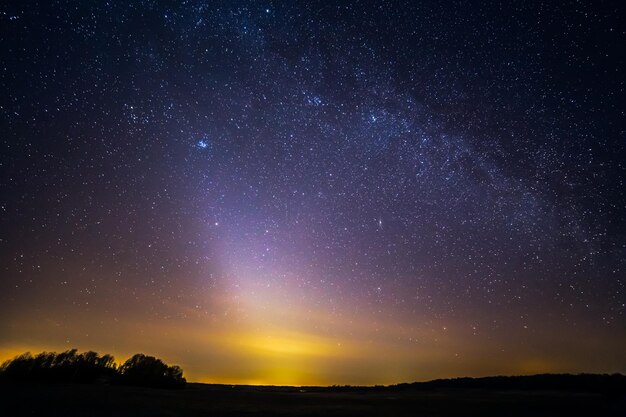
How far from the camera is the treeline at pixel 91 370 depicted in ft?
47.5

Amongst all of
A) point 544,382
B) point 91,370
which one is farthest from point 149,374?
point 544,382

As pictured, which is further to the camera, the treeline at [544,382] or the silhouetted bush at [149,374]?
the treeline at [544,382]

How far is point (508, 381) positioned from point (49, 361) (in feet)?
96.5

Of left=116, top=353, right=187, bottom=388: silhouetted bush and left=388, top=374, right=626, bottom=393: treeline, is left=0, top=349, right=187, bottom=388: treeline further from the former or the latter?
left=388, top=374, right=626, bottom=393: treeline

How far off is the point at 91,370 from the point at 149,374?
2.36 metres

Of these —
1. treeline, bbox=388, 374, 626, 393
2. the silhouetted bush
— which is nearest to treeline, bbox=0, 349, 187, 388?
the silhouetted bush

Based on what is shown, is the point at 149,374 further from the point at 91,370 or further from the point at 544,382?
the point at 544,382

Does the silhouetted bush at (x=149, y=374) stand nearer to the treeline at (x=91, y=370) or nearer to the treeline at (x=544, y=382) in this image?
the treeline at (x=91, y=370)

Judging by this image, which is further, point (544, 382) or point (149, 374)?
point (544, 382)

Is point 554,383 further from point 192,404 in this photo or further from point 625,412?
point 192,404

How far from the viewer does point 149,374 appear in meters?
15.9

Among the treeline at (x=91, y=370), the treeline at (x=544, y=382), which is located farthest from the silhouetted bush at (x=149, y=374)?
the treeline at (x=544, y=382)

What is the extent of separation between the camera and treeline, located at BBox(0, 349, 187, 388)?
14484 mm

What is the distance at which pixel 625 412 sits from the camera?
381 inches
